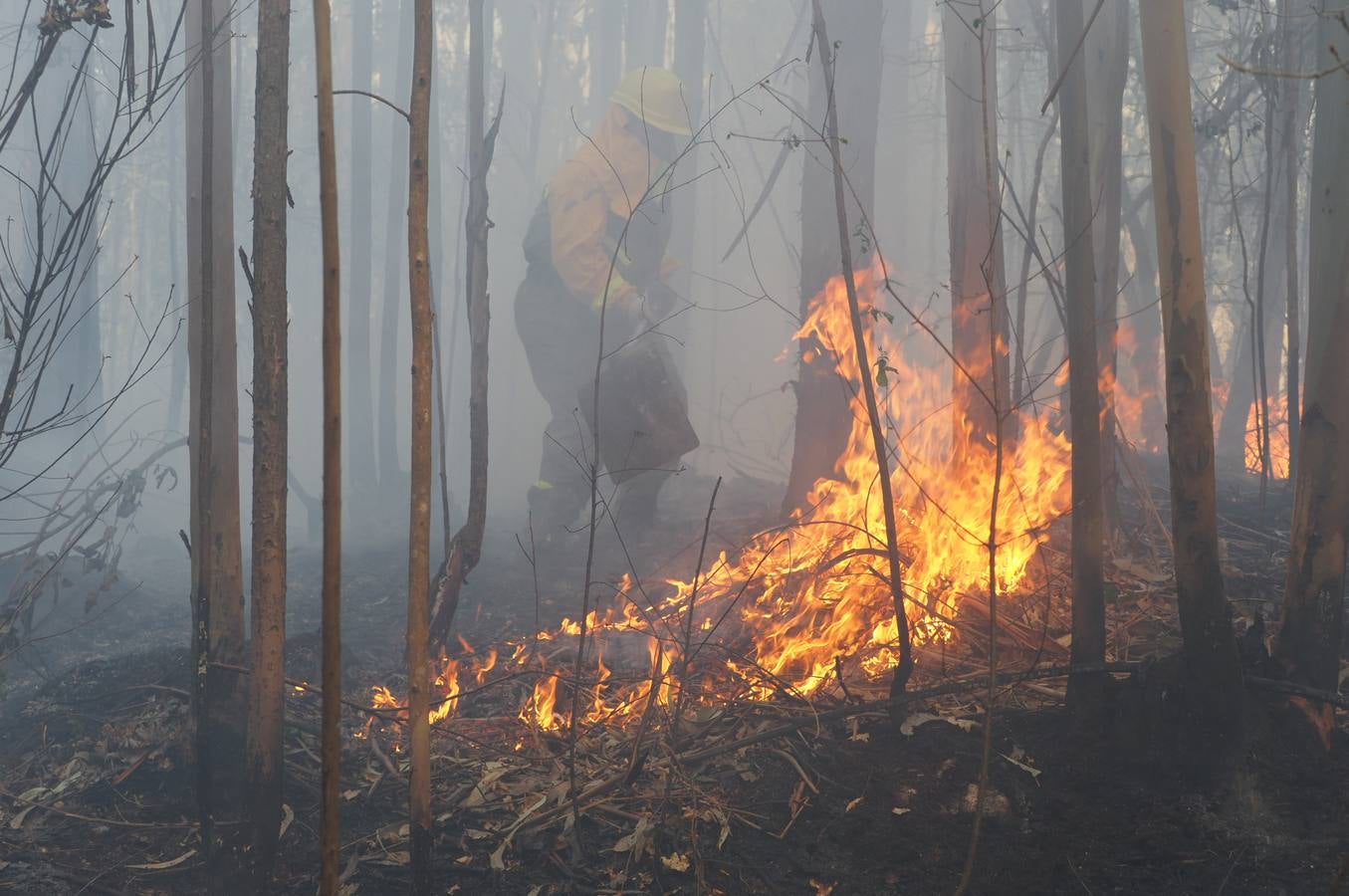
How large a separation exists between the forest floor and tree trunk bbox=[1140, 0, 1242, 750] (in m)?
0.22

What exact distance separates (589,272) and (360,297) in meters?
6.71

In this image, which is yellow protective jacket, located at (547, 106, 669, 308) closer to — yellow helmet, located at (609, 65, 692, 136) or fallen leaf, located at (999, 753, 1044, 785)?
yellow helmet, located at (609, 65, 692, 136)

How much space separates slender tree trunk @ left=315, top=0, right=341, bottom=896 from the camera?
1886mm

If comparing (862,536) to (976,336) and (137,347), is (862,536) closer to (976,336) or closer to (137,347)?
(976,336)

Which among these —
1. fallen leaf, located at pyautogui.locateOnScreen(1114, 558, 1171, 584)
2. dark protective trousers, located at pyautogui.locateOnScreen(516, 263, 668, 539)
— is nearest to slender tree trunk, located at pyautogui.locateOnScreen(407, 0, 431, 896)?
fallen leaf, located at pyautogui.locateOnScreen(1114, 558, 1171, 584)

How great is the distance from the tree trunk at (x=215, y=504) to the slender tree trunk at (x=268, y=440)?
190 millimetres

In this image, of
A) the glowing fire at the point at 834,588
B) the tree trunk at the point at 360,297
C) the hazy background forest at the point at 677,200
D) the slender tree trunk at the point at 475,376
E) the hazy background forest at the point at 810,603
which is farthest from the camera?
the tree trunk at the point at 360,297

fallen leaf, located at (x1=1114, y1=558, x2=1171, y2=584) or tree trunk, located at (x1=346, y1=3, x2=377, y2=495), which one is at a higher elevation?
tree trunk, located at (x1=346, y1=3, x2=377, y2=495)

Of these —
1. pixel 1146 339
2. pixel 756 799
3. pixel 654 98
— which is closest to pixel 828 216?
pixel 654 98

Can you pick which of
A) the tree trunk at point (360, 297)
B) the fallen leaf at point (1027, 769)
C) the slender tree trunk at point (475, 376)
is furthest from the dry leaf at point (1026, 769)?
the tree trunk at point (360, 297)

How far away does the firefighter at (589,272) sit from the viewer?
897 centimetres

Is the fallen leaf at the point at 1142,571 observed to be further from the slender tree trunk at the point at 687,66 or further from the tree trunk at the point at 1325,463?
the slender tree trunk at the point at 687,66

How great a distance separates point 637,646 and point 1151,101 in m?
4.30

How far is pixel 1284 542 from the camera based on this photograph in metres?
6.07
